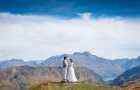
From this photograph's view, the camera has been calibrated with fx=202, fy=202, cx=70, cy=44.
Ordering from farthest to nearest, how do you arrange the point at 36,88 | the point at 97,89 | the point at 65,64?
the point at 65,64 < the point at 97,89 < the point at 36,88

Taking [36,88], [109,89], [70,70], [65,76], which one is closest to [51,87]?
[36,88]

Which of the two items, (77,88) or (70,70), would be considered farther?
(70,70)

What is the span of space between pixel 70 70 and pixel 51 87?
20.1 ft

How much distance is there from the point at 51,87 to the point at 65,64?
4.77 metres

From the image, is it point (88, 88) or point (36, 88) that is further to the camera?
point (88, 88)

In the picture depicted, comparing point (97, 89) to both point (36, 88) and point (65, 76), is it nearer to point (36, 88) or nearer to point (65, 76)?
point (65, 76)

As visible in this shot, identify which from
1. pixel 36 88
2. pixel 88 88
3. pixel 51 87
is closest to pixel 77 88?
pixel 88 88

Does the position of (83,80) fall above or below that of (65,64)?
below

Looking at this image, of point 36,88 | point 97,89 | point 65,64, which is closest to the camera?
point 36,88

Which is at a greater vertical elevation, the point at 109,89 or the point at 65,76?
the point at 65,76

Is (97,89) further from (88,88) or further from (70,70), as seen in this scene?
(70,70)

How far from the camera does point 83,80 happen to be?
31.5m

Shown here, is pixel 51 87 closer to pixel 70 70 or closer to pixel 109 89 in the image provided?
pixel 70 70

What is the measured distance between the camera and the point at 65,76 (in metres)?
29.7
